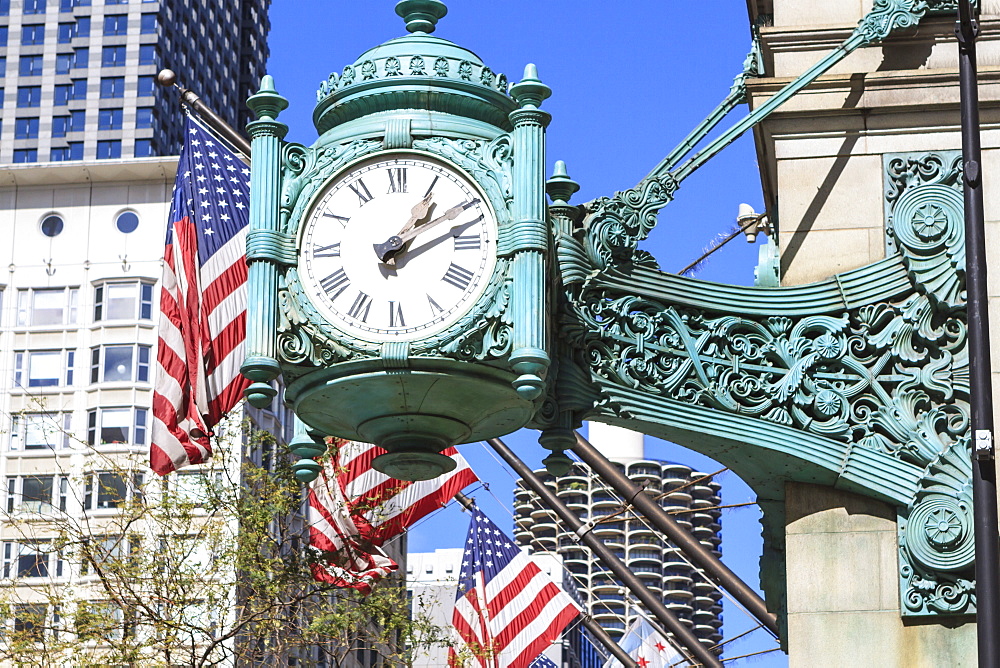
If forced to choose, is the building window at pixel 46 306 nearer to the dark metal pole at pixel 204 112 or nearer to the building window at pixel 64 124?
the building window at pixel 64 124

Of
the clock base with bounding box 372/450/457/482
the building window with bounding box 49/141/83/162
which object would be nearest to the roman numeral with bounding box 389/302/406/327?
the clock base with bounding box 372/450/457/482

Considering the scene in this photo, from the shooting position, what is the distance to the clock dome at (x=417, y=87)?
12.6m

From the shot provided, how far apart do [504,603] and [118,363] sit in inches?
2117

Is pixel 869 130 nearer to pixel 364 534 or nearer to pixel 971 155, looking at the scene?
pixel 971 155

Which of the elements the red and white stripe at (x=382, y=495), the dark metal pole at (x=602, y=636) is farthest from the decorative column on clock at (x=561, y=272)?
the dark metal pole at (x=602, y=636)

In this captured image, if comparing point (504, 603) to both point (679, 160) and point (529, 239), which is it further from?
point (529, 239)

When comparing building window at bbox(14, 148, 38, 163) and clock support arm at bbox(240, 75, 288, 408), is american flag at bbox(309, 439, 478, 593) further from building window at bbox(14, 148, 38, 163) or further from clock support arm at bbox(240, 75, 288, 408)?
building window at bbox(14, 148, 38, 163)

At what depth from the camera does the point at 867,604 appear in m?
12.6

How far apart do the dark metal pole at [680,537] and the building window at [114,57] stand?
426 ft

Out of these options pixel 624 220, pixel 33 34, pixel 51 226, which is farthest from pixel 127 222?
pixel 624 220

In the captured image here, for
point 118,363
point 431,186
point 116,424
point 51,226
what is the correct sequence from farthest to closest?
point 51,226 → point 118,363 → point 116,424 → point 431,186

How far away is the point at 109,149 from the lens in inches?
5891

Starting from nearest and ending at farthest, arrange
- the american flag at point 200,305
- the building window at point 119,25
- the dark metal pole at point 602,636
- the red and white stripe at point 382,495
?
the american flag at point 200,305 < the red and white stripe at point 382,495 < the dark metal pole at point 602,636 < the building window at point 119,25

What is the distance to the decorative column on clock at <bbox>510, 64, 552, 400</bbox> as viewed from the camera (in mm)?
11797
